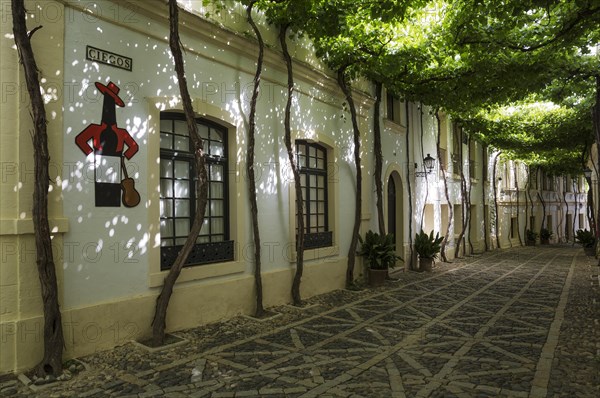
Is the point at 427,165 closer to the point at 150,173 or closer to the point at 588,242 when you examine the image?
the point at 150,173

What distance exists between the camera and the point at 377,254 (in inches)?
388

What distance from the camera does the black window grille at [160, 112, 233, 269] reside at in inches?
238

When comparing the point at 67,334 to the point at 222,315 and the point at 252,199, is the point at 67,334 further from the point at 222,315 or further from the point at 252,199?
the point at 252,199

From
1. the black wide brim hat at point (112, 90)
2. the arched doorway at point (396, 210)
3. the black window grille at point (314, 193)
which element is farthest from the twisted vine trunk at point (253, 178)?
the arched doorway at point (396, 210)

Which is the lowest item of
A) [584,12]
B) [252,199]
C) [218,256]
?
[218,256]

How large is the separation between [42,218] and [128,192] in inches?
45.4

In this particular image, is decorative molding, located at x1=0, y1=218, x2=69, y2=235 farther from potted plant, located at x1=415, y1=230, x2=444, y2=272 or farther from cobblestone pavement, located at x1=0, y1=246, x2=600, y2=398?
potted plant, located at x1=415, y1=230, x2=444, y2=272

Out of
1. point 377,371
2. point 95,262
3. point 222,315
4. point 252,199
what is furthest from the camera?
point 252,199

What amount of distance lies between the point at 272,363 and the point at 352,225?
547 centimetres

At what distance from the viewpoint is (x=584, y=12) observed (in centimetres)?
656

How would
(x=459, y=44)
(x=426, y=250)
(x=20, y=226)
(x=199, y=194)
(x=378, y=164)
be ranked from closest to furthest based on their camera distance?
(x=20, y=226) < (x=199, y=194) < (x=459, y=44) < (x=378, y=164) < (x=426, y=250)

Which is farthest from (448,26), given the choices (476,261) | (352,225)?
(476,261)

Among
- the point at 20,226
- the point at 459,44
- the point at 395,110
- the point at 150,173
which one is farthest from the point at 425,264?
the point at 20,226

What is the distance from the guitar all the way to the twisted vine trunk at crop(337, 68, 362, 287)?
5386mm
